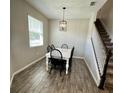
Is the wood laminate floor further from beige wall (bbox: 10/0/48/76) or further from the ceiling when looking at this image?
the ceiling

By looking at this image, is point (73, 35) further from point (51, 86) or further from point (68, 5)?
point (51, 86)

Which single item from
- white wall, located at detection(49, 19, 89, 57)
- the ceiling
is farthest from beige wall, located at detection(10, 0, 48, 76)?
white wall, located at detection(49, 19, 89, 57)

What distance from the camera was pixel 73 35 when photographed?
6.97 meters

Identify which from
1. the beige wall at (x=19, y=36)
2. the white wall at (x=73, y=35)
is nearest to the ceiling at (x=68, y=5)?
the beige wall at (x=19, y=36)

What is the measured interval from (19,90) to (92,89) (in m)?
1.94

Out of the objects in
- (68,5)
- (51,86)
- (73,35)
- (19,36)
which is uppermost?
(68,5)

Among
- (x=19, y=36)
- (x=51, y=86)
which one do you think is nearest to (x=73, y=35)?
(x=19, y=36)

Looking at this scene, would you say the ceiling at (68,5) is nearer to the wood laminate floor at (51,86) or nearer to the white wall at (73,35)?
the white wall at (73,35)

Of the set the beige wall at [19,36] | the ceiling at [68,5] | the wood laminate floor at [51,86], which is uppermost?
the ceiling at [68,5]

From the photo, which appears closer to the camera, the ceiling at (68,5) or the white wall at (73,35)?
the ceiling at (68,5)

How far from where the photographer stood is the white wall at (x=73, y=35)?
267 inches

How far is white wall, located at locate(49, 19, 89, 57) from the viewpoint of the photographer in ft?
22.2
